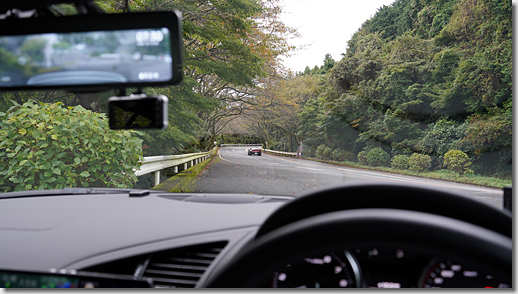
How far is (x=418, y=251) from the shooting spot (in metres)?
0.95

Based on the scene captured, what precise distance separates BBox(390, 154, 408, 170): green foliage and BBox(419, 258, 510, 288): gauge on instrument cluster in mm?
10002

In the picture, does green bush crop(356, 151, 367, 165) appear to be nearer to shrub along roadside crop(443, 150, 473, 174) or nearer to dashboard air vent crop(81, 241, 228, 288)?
shrub along roadside crop(443, 150, 473, 174)

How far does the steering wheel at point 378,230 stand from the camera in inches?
36.1

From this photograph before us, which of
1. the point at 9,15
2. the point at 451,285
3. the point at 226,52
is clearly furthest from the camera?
the point at 226,52

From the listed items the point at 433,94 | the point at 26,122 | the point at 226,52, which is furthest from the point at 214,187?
the point at 433,94

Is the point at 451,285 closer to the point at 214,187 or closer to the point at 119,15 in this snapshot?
the point at 119,15

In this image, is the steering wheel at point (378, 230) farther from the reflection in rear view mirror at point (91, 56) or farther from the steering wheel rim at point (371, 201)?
the reflection in rear view mirror at point (91, 56)

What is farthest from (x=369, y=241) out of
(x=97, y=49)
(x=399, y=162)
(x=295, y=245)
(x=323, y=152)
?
(x=323, y=152)

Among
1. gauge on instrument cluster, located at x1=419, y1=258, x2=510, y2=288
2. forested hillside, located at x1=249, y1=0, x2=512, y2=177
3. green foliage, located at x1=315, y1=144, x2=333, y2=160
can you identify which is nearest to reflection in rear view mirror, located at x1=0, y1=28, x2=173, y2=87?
gauge on instrument cluster, located at x1=419, y1=258, x2=510, y2=288

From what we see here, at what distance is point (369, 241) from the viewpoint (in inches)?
38.6

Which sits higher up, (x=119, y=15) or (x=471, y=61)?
(x=471, y=61)

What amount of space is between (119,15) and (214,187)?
6.64 meters

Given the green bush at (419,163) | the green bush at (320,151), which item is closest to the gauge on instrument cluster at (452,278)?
the green bush at (419,163)

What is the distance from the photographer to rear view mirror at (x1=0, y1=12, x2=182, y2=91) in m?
1.35
